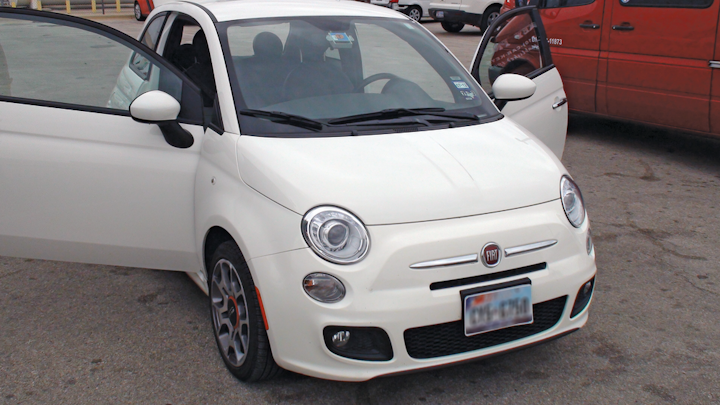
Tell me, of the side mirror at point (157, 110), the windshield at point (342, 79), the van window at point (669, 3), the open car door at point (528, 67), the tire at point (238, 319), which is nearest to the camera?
the tire at point (238, 319)

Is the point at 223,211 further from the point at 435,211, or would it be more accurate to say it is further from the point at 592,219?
the point at 592,219

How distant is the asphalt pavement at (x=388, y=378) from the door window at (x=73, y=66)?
3.47ft

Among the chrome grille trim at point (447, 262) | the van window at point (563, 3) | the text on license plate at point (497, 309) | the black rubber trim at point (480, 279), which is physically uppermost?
the van window at point (563, 3)

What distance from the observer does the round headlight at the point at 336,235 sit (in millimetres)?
2488

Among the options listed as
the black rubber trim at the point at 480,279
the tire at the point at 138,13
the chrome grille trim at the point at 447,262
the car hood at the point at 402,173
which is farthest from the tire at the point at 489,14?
the chrome grille trim at the point at 447,262

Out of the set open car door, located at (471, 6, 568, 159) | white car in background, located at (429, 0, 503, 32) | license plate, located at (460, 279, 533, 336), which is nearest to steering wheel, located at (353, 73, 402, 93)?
open car door, located at (471, 6, 568, 159)

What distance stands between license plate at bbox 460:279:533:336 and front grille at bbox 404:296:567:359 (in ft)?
0.16

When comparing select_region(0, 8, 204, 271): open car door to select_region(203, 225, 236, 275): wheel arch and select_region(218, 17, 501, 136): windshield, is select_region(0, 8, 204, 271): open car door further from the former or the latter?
select_region(218, 17, 501, 136): windshield

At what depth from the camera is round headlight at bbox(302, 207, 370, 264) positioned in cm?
249

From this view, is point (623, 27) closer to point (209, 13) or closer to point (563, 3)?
point (563, 3)

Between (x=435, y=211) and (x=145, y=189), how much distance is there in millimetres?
1344

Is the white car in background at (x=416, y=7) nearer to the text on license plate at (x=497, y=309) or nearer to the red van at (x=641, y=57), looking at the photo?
the red van at (x=641, y=57)

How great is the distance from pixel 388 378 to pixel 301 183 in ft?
3.08

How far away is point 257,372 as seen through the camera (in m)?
2.79
